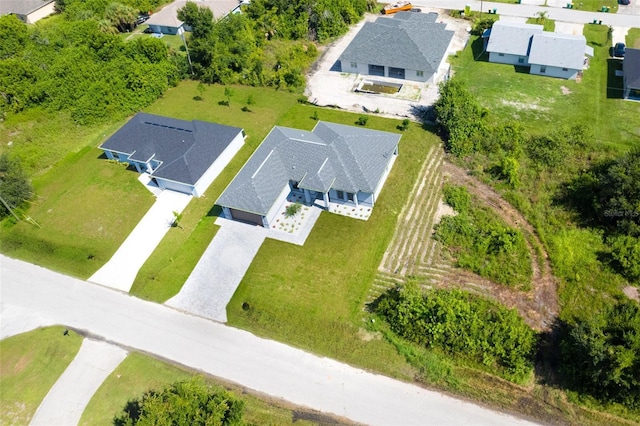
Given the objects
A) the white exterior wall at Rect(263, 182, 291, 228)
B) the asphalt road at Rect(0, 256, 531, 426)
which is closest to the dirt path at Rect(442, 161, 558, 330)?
the asphalt road at Rect(0, 256, 531, 426)

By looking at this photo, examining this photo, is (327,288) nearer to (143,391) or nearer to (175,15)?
(143,391)

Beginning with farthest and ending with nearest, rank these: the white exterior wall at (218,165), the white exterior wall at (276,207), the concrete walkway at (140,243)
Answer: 1. the white exterior wall at (218,165)
2. the white exterior wall at (276,207)
3. the concrete walkway at (140,243)

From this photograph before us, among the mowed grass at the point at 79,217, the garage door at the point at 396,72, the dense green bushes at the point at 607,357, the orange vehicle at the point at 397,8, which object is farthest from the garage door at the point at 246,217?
the orange vehicle at the point at 397,8

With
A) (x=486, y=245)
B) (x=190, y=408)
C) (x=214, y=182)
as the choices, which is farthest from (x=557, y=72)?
(x=190, y=408)

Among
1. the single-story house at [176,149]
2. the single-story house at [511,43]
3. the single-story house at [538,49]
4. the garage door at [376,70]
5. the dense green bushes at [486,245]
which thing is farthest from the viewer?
the garage door at [376,70]

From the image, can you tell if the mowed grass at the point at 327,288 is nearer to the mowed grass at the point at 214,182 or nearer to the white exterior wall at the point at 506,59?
the mowed grass at the point at 214,182

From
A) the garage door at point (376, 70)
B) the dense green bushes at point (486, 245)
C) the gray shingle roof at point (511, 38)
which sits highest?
the gray shingle roof at point (511, 38)

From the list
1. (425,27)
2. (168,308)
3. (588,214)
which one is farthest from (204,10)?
(588,214)

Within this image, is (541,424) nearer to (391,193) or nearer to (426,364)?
(426,364)
